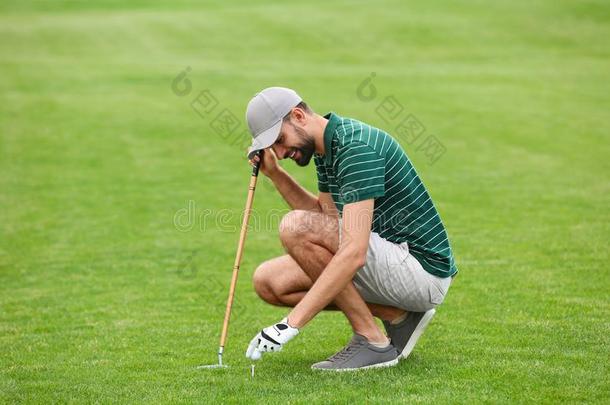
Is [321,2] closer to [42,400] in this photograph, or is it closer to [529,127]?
[529,127]

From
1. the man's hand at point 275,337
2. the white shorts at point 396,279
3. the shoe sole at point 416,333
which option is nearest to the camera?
the man's hand at point 275,337

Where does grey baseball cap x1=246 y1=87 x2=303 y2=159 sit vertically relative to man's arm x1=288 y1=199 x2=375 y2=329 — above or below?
above

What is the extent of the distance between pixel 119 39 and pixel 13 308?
26.3 metres

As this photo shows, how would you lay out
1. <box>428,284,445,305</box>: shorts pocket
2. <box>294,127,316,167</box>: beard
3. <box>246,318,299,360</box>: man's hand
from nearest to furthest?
1. <box>246,318,299,360</box>: man's hand
2. <box>294,127,316,167</box>: beard
3. <box>428,284,445,305</box>: shorts pocket

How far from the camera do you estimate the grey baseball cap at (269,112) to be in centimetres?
612

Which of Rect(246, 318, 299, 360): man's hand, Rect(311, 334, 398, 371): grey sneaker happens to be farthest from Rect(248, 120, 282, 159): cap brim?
Rect(311, 334, 398, 371): grey sneaker

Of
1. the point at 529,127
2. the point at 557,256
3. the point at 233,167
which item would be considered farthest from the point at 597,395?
the point at 529,127

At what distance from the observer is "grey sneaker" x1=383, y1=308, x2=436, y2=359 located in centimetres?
666

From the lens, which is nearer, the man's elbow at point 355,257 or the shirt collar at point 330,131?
the man's elbow at point 355,257

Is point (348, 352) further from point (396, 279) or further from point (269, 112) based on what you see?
point (269, 112)

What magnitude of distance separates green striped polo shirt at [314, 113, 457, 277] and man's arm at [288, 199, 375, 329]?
0.11 meters

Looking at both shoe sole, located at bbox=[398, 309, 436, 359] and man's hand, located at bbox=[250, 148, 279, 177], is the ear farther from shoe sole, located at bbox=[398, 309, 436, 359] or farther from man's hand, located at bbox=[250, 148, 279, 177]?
shoe sole, located at bbox=[398, 309, 436, 359]

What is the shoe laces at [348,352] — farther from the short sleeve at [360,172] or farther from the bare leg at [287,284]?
the short sleeve at [360,172]

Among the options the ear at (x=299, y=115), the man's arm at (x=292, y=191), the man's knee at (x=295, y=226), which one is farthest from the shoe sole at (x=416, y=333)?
the ear at (x=299, y=115)
